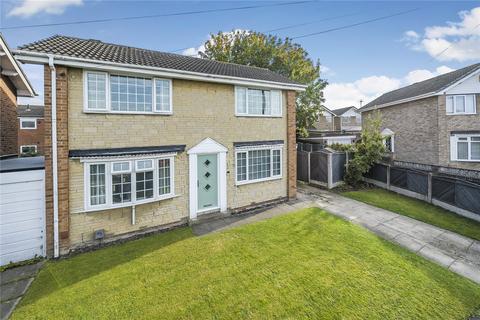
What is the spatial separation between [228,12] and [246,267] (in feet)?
47.2

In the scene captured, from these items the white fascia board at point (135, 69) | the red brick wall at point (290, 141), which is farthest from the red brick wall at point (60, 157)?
the red brick wall at point (290, 141)

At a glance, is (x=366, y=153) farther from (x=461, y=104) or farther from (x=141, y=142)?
(x=141, y=142)

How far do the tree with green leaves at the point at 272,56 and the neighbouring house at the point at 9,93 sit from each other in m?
16.3

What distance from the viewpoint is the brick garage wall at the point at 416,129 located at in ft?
61.0

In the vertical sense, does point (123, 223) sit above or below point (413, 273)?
above

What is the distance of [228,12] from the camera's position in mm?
13570

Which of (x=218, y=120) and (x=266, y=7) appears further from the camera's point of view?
(x=266, y=7)

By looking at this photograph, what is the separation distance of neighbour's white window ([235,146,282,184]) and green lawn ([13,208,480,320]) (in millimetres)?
3450

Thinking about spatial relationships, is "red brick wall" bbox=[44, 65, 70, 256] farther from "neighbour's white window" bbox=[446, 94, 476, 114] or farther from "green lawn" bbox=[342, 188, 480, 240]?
"neighbour's white window" bbox=[446, 94, 476, 114]

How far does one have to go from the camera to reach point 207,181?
9.38 meters

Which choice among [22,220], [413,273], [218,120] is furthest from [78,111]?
[413,273]

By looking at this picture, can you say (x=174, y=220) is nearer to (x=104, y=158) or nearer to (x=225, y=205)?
(x=225, y=205)

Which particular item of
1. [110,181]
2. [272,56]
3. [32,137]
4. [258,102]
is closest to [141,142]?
[110,181]

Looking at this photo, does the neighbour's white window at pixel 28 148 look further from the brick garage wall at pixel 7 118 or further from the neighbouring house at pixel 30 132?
the brick garage wall at pixel 7 118
